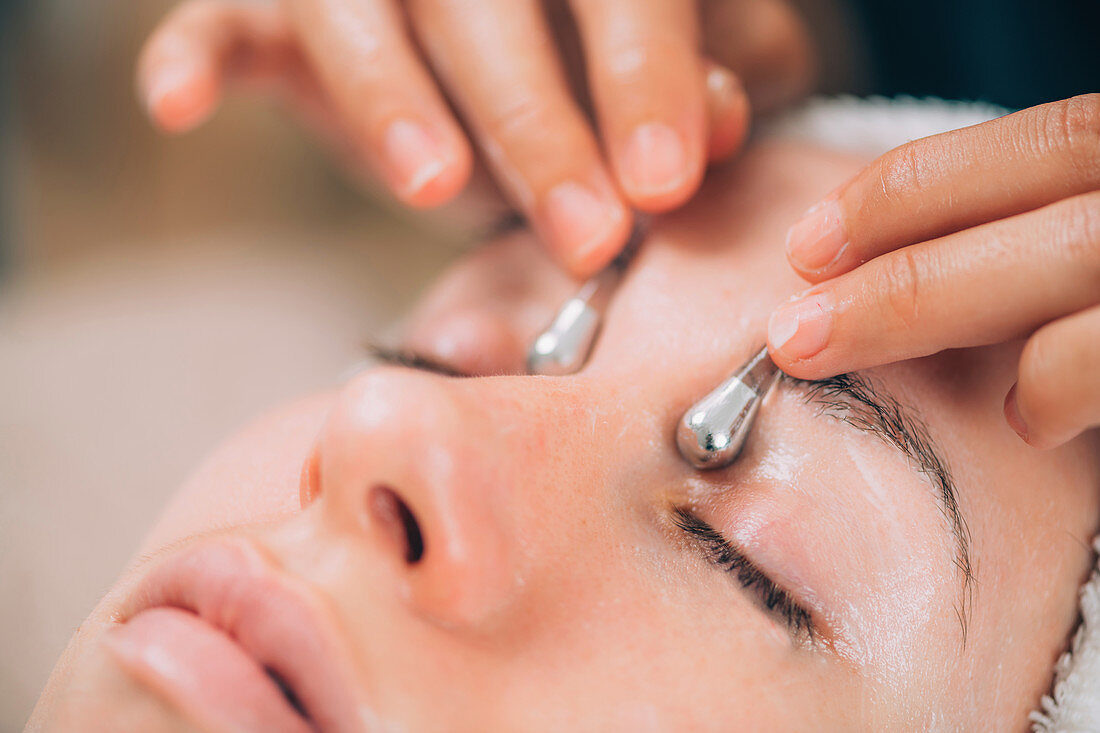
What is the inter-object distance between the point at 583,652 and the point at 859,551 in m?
0.23

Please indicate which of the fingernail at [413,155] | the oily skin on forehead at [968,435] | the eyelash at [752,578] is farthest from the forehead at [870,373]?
the fingernail at [413,155]

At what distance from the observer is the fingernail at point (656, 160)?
764mm

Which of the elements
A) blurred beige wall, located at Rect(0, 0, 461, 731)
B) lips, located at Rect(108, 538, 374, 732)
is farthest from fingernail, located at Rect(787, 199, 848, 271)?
blurred beige wall, located at Rect(0, 0, 461, 731)

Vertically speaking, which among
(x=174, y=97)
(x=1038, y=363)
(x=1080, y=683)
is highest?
(x=174, y=97)

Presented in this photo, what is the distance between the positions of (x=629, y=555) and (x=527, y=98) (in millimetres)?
498

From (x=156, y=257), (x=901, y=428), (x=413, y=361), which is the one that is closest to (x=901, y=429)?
(x=901, y=428)

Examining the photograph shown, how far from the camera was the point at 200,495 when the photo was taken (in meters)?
0.67

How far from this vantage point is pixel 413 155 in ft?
2.76

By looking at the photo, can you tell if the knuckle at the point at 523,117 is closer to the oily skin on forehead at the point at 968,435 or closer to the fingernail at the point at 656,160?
the fingernail at the point at 656,160

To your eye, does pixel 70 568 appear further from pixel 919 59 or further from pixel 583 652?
pixel 919 59

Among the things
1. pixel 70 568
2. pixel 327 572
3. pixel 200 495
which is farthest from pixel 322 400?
pixel 70 568

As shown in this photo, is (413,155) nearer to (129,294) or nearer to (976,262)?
(976,262)

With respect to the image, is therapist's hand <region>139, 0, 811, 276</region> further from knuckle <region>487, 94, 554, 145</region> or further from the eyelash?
the eyelash

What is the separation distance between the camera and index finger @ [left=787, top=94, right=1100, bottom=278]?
0.55 m
